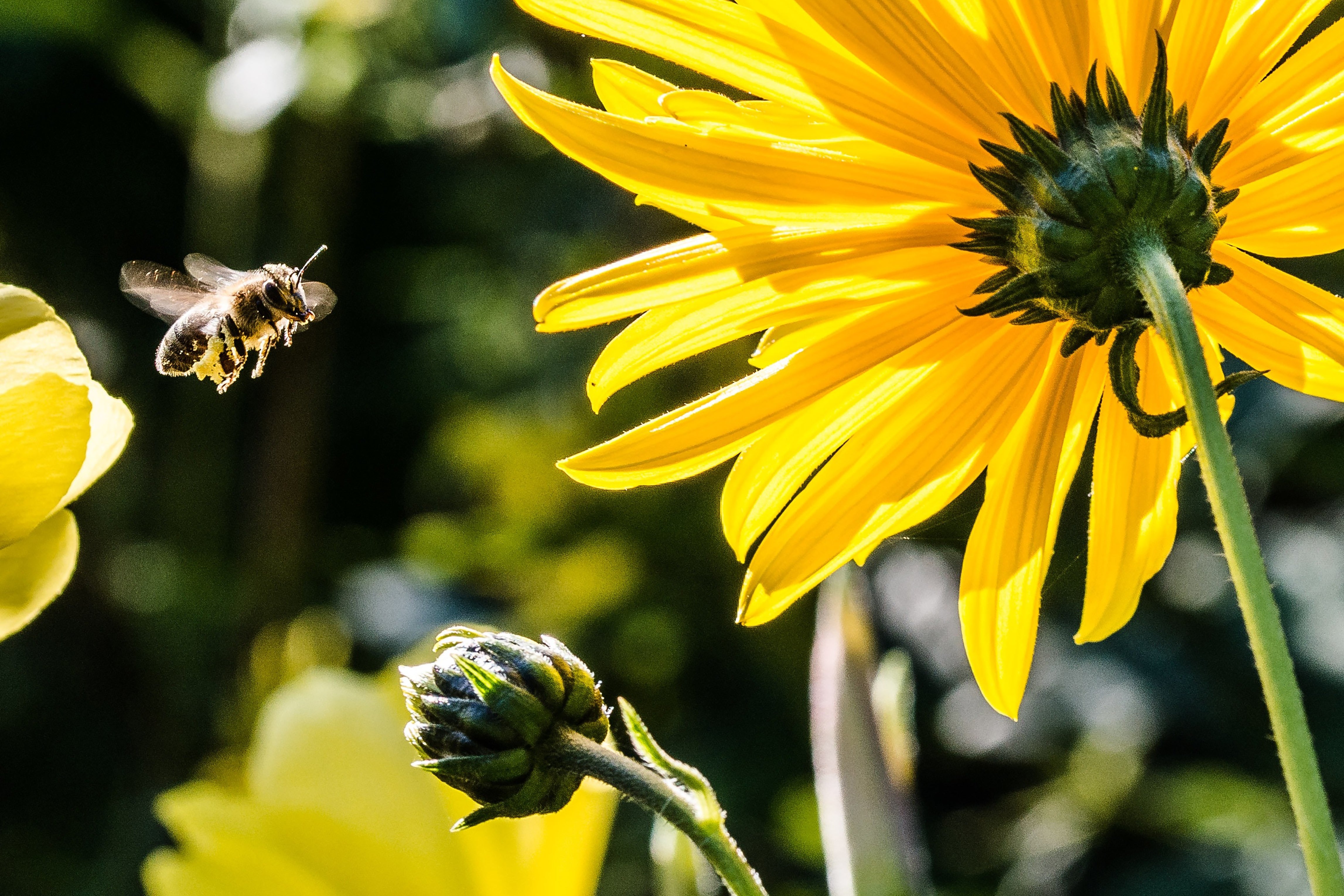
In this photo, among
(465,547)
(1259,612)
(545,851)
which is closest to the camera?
(1259,612)

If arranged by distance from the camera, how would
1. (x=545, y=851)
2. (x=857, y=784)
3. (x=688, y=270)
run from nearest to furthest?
(x=688, y=270)
(x=857, y=784)
(x=545, y=851)

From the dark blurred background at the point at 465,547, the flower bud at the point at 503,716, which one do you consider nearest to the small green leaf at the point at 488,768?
the flower bud at the point at 503,716

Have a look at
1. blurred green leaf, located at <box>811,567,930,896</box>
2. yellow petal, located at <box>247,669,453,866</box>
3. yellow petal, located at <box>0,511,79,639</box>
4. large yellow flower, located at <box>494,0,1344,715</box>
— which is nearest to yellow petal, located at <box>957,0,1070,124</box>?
large yellow flower, located at <box>494,0,1344,715</box>

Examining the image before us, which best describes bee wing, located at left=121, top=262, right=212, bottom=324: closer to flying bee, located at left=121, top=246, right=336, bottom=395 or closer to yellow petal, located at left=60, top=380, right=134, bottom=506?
flying bee, located at left=121, top=246, right=336, bottom=395

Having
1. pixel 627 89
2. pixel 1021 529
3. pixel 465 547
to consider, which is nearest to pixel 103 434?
pixel 627 89

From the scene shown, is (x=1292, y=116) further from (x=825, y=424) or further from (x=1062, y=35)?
(x=825, y=424)

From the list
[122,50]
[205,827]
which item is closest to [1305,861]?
[205,827]
